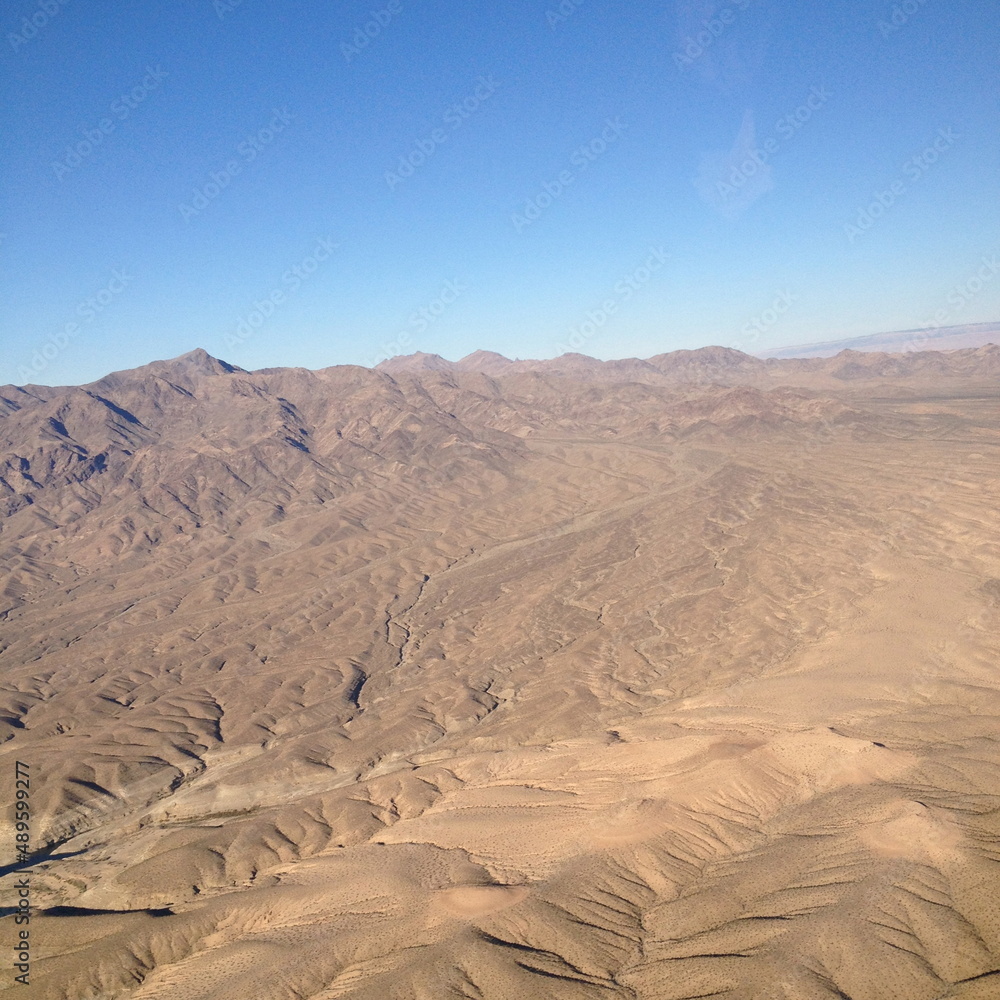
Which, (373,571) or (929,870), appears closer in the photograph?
(929,870)

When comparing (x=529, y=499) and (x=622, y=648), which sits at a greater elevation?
(x=529, y=499)

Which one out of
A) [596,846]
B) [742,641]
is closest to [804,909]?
[596,846]

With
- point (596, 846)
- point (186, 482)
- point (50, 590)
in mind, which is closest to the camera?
point (596, 846)

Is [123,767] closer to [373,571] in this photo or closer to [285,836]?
[285,836]

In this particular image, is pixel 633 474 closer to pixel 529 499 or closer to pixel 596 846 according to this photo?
pixel 529 499

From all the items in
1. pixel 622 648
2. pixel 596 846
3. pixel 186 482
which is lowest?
pixel 622 648

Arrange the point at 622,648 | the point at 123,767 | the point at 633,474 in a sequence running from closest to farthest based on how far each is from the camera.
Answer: the point at 123,767
the point at 622,648
the point at 633,474

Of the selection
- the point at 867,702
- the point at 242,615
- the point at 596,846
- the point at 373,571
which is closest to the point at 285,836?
the point at 596,846
